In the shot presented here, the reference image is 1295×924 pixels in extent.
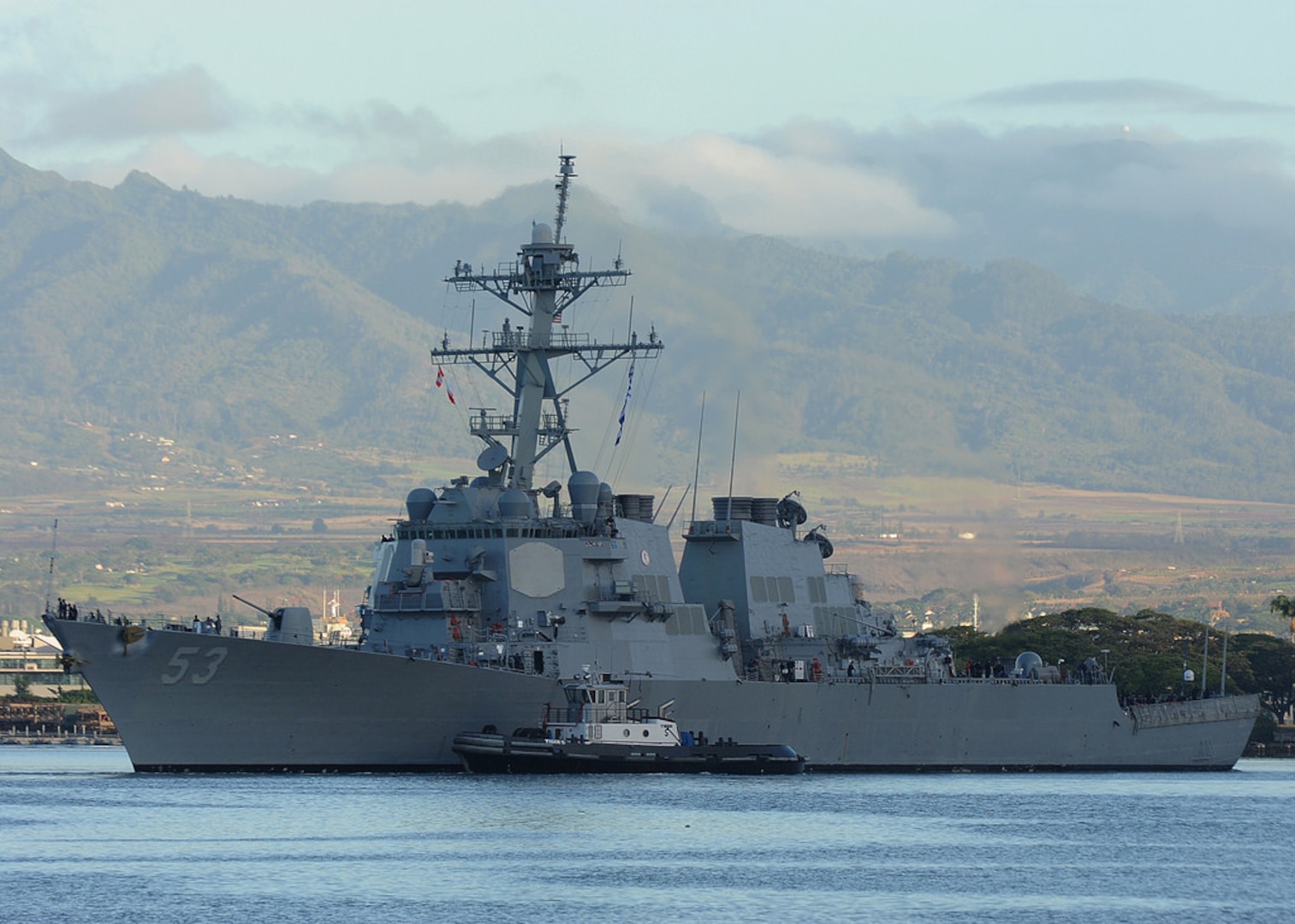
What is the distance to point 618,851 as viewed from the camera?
36.2m

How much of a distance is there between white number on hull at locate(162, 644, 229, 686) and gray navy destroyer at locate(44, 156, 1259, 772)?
0.12 ft

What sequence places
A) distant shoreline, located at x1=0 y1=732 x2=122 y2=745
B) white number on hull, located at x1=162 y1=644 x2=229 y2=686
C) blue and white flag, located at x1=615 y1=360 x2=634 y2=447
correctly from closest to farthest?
white number on hull, located at x1=162 y1=644 x2=229 y2=686 < blue and white flag, located at x1=615 y1=360 x2=634 y2=447 < distant shoreline, located at x1=0 y1=732 x2=122 y2=745

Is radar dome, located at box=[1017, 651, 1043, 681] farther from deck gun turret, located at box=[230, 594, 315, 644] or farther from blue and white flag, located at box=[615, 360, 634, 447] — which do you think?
deck gun turret, located at box=[230, 594, 315, 644]

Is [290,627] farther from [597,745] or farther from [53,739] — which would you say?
[53,739]

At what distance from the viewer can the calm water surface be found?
31.4 metres

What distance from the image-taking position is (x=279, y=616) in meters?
45.5

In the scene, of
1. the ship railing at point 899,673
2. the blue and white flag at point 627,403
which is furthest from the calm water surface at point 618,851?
the blue and white flag at point 627,403

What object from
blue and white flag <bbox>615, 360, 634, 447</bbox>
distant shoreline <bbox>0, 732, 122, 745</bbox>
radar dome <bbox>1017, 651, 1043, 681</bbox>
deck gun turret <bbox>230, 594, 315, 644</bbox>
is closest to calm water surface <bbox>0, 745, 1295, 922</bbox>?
deck gun turret <bbox>230, 594, 315, 644</bbox>

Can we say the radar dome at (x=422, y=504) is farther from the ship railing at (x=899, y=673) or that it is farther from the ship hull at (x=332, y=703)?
the ship railing at (x=899, y=673)

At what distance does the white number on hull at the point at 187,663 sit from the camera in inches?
1704

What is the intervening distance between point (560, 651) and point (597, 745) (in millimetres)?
2743

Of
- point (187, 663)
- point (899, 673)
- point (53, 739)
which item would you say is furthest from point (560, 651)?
point (53, 739)

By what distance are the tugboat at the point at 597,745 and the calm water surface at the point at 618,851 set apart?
1.35 ft

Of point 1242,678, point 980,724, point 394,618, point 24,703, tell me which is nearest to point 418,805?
point 394,618
